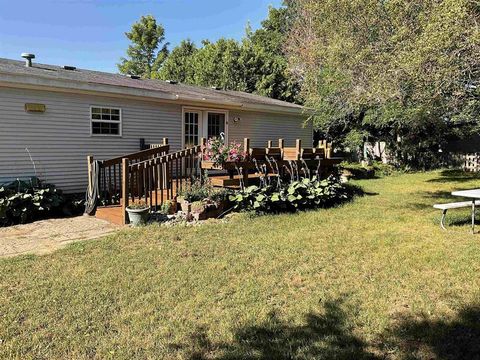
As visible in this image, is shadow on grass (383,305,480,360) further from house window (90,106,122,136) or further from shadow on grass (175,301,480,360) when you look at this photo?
→ house window (90,106,122,136)

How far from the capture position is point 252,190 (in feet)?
25.5

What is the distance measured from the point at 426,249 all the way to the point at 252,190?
349 cm

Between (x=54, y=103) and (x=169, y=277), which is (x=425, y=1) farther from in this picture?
(x=54, y=103)

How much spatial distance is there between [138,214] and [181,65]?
28.7m

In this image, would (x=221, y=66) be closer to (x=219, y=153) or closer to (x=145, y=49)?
(x=145, y=49)

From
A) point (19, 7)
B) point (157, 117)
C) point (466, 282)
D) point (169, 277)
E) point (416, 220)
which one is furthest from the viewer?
point (19, 7)

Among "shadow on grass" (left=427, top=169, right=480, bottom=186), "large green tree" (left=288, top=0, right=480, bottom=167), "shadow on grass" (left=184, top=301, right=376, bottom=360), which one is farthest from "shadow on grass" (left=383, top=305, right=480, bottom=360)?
"shadow on grass" (left=427, top=169, right=480, bottom=186)

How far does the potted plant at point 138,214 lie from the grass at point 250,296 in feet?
2.23

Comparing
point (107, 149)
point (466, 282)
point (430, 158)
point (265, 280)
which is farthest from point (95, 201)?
point (430, 158)

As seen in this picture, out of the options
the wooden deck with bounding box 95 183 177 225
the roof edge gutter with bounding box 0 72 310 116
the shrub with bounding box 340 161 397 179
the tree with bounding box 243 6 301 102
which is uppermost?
the tree with bounding box 243 6 301 102

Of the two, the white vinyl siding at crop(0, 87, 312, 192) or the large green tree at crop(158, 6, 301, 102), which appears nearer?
the white vinyl siding at crop(0, 87, 312, 192)

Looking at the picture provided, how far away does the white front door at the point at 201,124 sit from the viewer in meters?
12.4

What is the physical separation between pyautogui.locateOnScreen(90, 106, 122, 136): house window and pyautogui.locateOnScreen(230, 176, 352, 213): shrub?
458 cm

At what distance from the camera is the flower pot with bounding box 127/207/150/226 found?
22.6 feet
